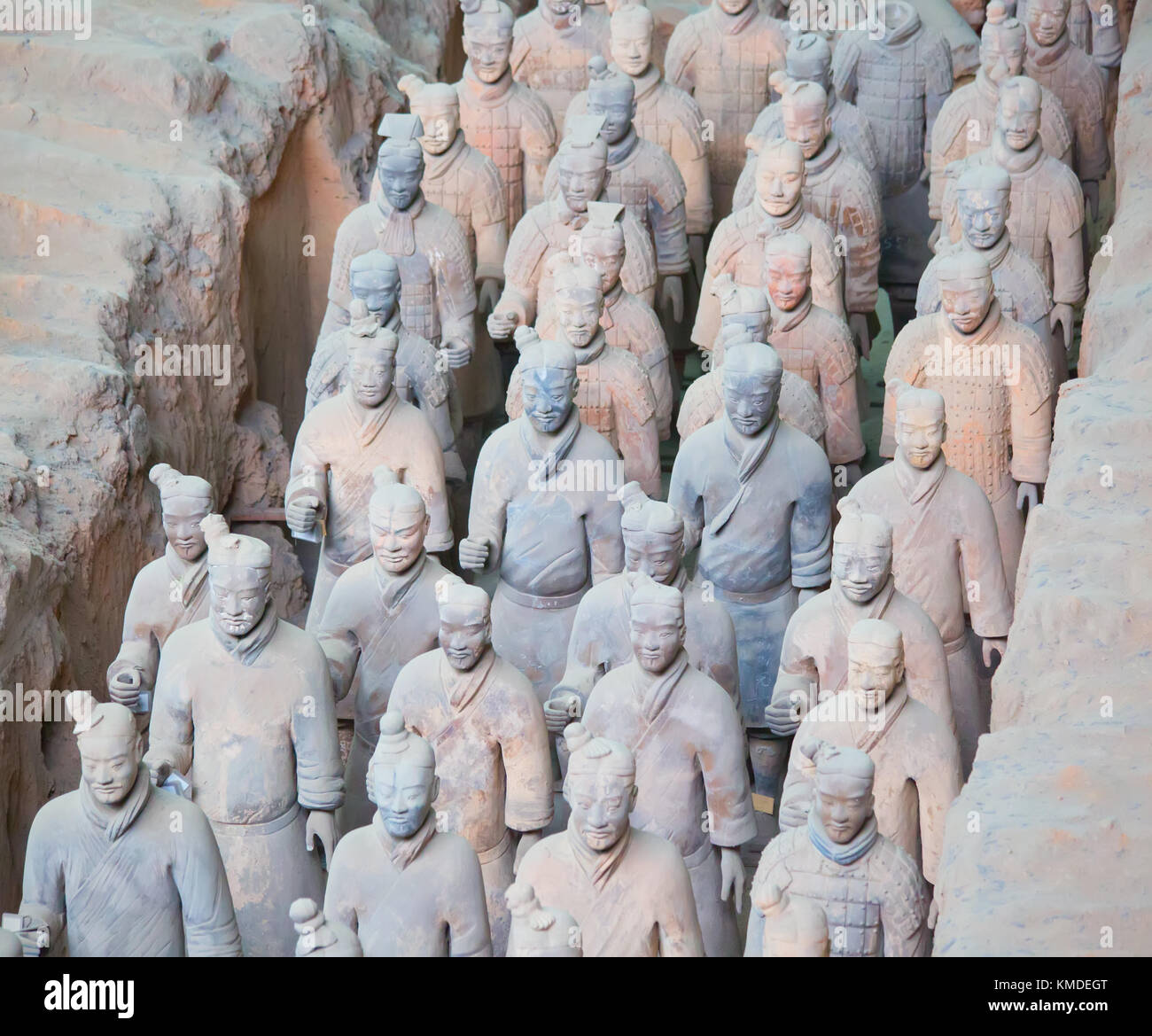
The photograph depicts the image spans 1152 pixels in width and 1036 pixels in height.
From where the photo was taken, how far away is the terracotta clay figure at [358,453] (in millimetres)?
6891

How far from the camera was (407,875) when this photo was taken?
500cm

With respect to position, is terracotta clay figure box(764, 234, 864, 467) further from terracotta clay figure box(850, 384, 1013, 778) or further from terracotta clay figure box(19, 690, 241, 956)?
terracotta clay figure box(19, 690, 241, 956)

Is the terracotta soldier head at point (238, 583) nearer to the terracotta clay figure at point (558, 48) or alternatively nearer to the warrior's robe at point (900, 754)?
the warrior's robe at point (900, 754)

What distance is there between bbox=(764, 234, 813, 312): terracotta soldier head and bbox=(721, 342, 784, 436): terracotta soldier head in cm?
86

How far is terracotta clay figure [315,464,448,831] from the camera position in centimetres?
622

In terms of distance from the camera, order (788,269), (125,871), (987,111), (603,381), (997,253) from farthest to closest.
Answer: (987,111) < (997,253) < (788,269) < (603,381) < (125,871)

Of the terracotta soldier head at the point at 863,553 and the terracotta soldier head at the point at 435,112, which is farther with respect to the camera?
the terracotta soldier head at the point at 435,112

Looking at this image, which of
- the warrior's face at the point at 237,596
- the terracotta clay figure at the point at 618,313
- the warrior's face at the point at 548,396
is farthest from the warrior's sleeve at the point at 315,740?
the terracotta clay figure at the point at 618,313

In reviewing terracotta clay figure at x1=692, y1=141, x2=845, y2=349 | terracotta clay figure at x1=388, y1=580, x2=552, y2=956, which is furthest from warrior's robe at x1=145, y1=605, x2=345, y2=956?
terracotta clay figure at x1=692, y1=141, x2=845, y2=349

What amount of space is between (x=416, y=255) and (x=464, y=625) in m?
2.84

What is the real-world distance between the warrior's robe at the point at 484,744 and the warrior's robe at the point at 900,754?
702mm

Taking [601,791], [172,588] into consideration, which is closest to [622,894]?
[601,791]

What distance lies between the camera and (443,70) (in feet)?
36.3

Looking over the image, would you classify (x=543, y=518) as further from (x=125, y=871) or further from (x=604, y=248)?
(x=125, y=871)
